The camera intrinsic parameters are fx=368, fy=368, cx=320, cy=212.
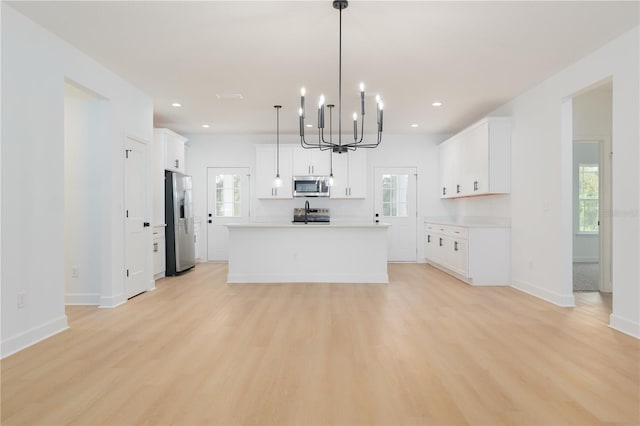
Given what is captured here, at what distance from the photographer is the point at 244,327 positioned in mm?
3520

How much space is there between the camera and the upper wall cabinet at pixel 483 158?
558cm

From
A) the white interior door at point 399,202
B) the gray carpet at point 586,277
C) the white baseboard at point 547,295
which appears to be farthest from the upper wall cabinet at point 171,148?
the gray carpet at point 586,277

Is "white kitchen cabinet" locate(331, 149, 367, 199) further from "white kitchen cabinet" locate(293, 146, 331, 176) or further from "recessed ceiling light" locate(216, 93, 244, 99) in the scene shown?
"recessed ceiling light" locate(216, 93, 244, 99)

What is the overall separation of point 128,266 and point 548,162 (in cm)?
546

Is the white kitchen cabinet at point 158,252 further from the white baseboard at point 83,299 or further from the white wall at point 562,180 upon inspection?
the white wall at point 562,180

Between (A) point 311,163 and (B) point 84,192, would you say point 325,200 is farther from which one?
(B) point 84,192

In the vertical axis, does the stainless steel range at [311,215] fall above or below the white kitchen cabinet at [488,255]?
above

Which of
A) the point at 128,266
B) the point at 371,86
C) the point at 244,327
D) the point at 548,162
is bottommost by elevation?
the point at 244,327

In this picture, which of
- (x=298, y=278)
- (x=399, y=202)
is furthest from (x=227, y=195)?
(x=399, y=202)

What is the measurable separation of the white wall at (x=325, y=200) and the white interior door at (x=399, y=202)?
0.13 m

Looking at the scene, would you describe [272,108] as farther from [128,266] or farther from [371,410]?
[371,410]

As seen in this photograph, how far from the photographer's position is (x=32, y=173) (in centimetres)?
316

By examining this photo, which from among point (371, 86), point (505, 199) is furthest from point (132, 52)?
point (505, 199)

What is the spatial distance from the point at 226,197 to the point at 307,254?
10.4ft
